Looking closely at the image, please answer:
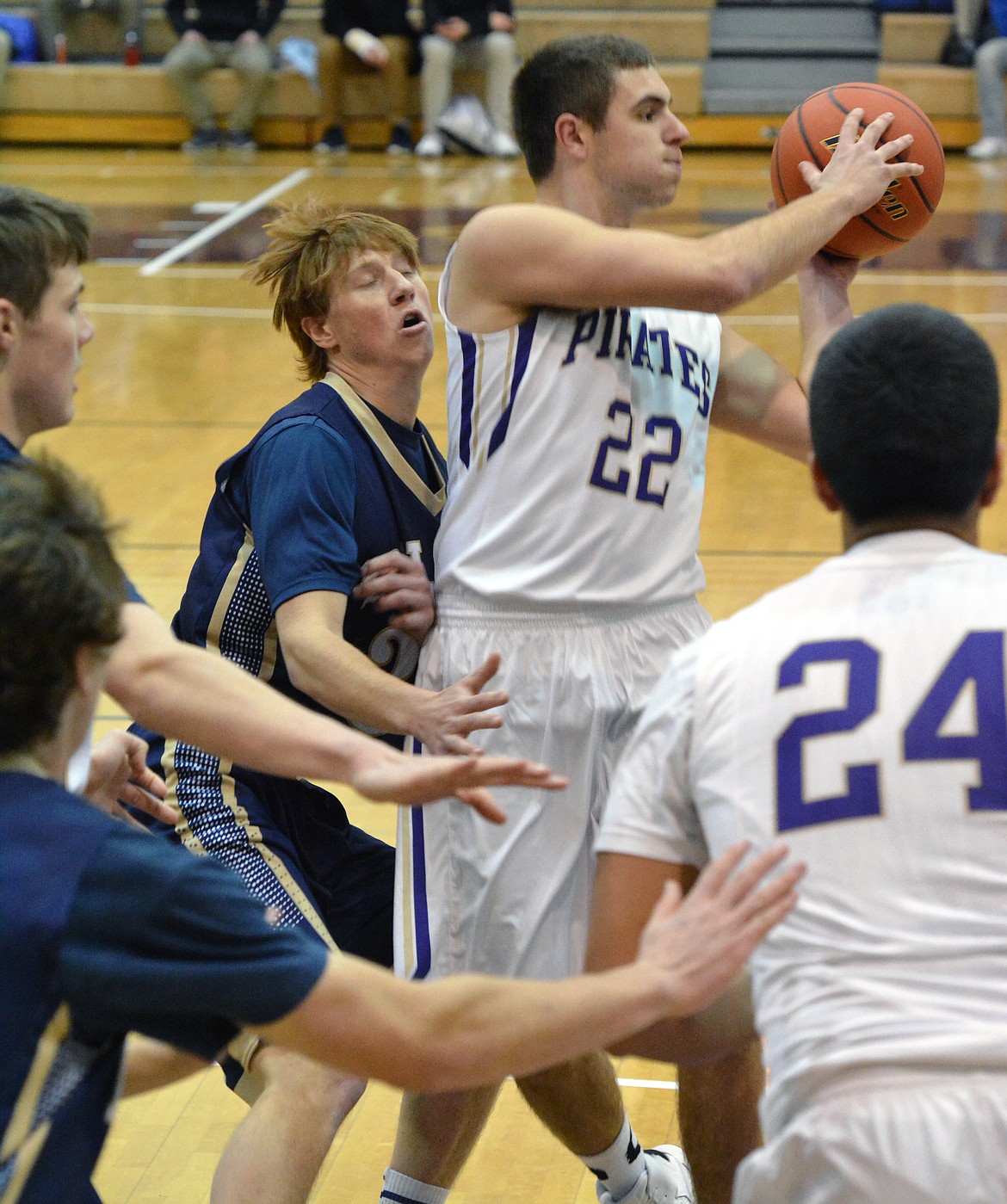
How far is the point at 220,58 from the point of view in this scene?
15234 mm

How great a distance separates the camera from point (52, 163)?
14.5 meters

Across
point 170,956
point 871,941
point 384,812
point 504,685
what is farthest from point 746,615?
point 384,812

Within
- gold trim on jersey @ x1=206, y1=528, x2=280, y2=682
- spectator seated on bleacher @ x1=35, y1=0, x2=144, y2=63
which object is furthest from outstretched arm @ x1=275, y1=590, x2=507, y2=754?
spectator seated on bleacher @ x1=35, y1=0, x2=144, y2=63

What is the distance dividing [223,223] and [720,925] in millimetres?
11168

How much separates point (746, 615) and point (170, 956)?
2.51 feet

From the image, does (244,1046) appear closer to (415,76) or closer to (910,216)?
(910,216)

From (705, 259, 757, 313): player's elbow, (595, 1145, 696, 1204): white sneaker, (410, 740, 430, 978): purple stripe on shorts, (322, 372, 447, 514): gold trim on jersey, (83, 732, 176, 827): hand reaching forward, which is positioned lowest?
(595, 1145, 696, 1204): white sneaker

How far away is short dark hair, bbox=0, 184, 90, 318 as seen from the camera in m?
2.43

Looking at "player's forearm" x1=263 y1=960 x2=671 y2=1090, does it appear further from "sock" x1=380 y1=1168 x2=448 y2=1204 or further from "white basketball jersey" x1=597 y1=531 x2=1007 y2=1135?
"sock" x1=380 y1=1168 x2=448 y2=1204

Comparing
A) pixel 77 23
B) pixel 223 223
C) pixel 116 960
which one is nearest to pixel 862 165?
pixel 116 960

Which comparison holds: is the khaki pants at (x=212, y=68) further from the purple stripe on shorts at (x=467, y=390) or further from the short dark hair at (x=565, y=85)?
the purple stripe on shorts at (x=467, y=390)

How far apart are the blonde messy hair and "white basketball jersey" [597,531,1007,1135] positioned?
1.63 metres

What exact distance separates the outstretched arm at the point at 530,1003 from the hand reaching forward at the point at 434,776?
0.32 m

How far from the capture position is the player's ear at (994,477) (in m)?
1.88
